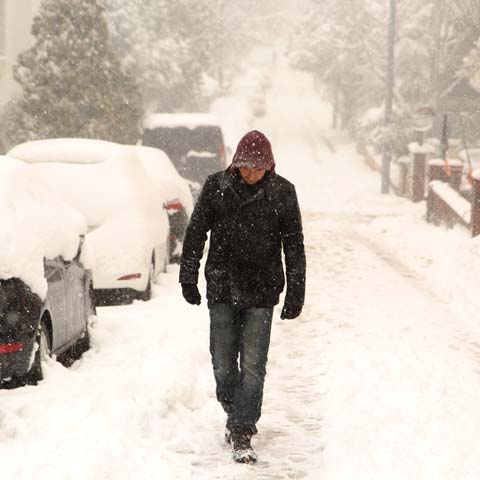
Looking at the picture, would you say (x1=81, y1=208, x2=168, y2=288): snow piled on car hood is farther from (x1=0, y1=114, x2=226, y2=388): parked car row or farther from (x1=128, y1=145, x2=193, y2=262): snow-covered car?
(x1=128, y1=145, x2=193, y2=262): snow-covered car

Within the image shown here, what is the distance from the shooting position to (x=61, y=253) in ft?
25.2

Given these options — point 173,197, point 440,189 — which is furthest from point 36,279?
point 440,189

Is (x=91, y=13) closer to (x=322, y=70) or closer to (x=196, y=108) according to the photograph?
(x=196, y=108)

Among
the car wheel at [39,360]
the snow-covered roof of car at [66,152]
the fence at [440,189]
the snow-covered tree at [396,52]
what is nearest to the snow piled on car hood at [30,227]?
the car wheel at [39,360]

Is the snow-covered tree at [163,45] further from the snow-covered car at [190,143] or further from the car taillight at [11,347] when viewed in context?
the car taillight at [11,347]

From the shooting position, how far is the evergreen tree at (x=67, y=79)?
79.5 feet

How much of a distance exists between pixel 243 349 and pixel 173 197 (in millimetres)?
8221

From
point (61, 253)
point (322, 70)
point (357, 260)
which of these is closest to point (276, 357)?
point (61, 253)

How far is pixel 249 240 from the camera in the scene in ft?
19.1

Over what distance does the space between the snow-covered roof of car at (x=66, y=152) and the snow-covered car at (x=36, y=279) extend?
9.13 feet

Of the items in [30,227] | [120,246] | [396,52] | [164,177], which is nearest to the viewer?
[30,227]

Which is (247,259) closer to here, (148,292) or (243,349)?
(243,349)

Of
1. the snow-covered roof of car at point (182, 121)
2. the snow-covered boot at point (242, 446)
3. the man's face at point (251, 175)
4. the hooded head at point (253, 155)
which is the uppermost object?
the hooded head at point (253, 155)

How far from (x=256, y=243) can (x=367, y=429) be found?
A: 4.90 feet
